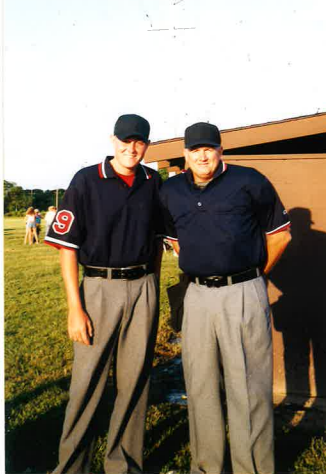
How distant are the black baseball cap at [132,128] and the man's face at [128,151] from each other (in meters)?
0.04

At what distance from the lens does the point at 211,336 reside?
2574mm

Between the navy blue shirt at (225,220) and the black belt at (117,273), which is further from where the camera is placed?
the black belt at (117,273)

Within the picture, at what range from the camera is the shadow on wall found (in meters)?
3.98

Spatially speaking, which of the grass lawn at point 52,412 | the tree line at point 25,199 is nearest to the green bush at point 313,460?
the grass lawn at point 52,412

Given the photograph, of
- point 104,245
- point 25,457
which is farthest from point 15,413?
point 104,245

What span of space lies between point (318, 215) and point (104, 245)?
2137 millimetres

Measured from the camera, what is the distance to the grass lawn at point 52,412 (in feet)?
10.3

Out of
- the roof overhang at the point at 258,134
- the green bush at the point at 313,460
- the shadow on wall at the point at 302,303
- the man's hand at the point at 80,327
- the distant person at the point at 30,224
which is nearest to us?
the man's hand at the point at 80,327

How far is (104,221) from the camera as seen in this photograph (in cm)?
267

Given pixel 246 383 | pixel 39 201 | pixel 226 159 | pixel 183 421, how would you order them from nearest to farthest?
pixel 246 383
pixel 183 421
pixel 226 159
pixel 39 201

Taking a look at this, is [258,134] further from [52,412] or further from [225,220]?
[52,412]

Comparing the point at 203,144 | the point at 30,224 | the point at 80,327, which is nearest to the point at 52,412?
the point at 80,327

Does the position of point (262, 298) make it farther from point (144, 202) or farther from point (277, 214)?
point (144, 202)

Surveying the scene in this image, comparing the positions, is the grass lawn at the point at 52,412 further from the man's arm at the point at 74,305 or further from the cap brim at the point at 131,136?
the cap brim at the point at 131,136
